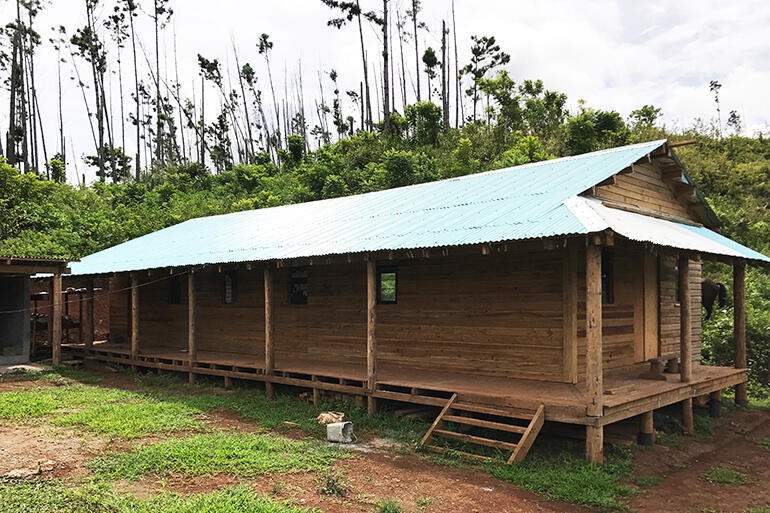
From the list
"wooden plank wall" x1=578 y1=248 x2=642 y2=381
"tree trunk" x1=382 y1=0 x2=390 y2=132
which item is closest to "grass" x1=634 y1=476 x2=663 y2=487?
"wooden plank wall" x1=578 y1=248 x2=642 y2=381

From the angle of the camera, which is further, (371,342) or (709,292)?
(709,292)

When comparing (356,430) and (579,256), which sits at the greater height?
(579,256)

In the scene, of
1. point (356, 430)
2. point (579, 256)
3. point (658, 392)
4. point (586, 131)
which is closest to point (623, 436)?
point (658, 392)

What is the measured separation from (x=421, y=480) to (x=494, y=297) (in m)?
4.16

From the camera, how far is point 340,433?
28.8ft

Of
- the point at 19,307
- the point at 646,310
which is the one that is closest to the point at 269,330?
the point at 646,310

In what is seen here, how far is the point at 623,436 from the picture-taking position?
894 centimetres

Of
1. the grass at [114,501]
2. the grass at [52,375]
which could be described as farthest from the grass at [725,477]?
the grass at [52,375]

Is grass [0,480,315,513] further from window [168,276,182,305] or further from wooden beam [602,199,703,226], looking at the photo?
window [168,276,182,305]

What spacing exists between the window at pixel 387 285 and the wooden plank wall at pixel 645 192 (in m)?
4.23

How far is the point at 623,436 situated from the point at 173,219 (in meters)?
25.4

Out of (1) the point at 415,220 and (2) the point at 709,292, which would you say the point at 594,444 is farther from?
(2) the point at 709,292

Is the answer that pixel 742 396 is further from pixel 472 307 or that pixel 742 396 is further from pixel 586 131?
pixel 586 131

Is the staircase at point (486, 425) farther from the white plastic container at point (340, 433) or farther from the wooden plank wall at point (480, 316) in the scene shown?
the wooden plank wall at point (480, 316)
